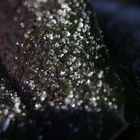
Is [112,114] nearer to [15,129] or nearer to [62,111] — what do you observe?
[62,111]

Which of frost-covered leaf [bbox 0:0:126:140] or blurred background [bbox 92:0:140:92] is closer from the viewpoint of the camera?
frost-covered leaf [bbox 0:0:126:140]

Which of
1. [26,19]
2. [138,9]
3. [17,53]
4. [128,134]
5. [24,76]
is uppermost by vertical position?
[138,9]

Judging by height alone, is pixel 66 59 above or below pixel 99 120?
above

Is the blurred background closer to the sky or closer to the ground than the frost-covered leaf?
closer to the sky

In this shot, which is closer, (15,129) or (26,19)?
(15,129)

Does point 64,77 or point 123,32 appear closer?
point 64,77

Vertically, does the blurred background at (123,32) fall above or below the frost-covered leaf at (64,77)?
above

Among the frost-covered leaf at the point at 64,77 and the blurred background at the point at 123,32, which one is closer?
the frost-covered leaf at the point at 64,77

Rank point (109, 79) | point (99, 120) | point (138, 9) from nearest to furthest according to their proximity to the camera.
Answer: point (99, 120), point (109, 79), point (138, 9)

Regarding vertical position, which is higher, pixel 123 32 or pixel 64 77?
pixel 123 32

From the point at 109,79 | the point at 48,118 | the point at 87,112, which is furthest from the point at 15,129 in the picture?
the point at 109,79

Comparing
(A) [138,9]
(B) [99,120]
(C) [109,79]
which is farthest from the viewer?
(A) [138,9]
